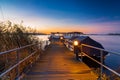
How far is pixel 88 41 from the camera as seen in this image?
24906mm

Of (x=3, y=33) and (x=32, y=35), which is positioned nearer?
(x=3, y=33)

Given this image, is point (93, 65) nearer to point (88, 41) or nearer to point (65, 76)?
point (88, 41)

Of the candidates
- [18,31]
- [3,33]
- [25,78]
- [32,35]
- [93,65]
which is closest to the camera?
[25,78]

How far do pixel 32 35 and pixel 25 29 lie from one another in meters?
1.62

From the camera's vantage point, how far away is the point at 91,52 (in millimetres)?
21797

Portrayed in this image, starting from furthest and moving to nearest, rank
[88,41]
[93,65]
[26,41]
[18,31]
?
[88,41] < [93,65] < [26,41] < [18,31]

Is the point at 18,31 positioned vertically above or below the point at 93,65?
above

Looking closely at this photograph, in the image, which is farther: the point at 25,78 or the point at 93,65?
the point at 93,65

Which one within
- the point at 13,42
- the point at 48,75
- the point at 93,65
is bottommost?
the point at 93,65

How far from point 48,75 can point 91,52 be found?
557 inches

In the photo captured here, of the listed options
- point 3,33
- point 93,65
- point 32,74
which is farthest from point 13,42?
point 93,65

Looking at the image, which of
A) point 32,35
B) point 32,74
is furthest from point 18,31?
point 32,74

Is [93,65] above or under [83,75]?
under

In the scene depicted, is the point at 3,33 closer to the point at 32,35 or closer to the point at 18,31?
the point at 18,31
